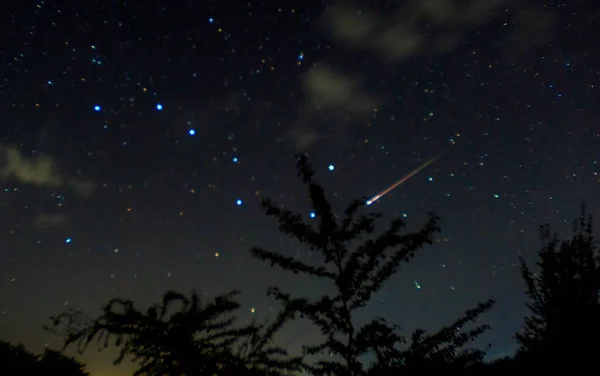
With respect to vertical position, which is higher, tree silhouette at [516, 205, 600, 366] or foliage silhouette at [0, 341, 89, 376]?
tree silhouette at [516, 205, 600, 366]

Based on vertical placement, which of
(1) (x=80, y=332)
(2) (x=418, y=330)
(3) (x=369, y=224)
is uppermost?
(3) (x=369, y=224)

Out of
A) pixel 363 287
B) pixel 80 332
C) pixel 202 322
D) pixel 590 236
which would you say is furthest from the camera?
pixel 590 236

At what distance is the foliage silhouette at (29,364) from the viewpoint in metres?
7.21

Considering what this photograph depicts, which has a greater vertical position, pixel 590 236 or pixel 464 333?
pixel 590 236

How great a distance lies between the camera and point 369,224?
805cm

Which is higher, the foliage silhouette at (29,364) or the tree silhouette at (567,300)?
the tree silhouette at (567,300)

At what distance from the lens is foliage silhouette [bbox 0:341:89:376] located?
721 cm

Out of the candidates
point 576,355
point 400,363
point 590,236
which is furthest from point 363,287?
point 590,236

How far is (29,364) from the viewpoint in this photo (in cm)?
750

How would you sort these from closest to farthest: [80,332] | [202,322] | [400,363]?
[400,363]
[80,332]
[202,322]

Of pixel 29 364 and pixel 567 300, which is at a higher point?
pixel 567 300

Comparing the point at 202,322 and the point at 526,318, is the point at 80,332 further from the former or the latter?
the point at 526,318

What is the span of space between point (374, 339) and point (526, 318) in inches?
357

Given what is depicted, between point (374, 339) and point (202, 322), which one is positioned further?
point (202, 322)
